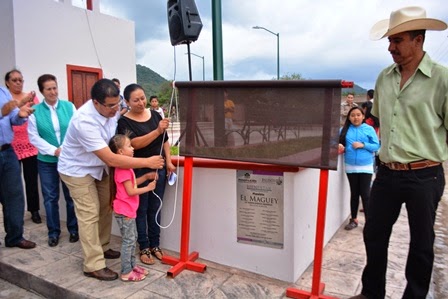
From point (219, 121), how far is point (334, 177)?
1890 mm

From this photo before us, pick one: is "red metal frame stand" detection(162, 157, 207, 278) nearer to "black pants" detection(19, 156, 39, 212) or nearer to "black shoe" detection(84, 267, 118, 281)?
"black shoe" detection(84, 267, 118, 281)

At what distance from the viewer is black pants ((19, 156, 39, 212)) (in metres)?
4.82

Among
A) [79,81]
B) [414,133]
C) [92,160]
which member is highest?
[79,81]

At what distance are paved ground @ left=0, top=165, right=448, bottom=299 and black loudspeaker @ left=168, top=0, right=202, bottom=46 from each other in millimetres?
2300

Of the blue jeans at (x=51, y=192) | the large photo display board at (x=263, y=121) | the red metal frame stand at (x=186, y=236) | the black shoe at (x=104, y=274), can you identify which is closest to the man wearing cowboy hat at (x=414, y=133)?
the large photo display board at (x=263, y=121)

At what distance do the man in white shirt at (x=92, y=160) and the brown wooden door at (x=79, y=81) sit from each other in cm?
546

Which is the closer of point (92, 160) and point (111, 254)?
point (92, 160)

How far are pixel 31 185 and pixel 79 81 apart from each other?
163 inches

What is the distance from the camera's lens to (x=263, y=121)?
Answer: 118 inches

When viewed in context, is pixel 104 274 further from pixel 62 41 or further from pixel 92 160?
pixel 62 41

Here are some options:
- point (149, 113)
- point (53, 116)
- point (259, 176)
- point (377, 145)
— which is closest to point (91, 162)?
point (149, 113)

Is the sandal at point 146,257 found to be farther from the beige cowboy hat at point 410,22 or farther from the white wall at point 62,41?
the white wall at point 62,41

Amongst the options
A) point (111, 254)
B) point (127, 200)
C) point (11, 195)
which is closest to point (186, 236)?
point (127, 200)

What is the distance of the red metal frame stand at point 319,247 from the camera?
2.85 meters
